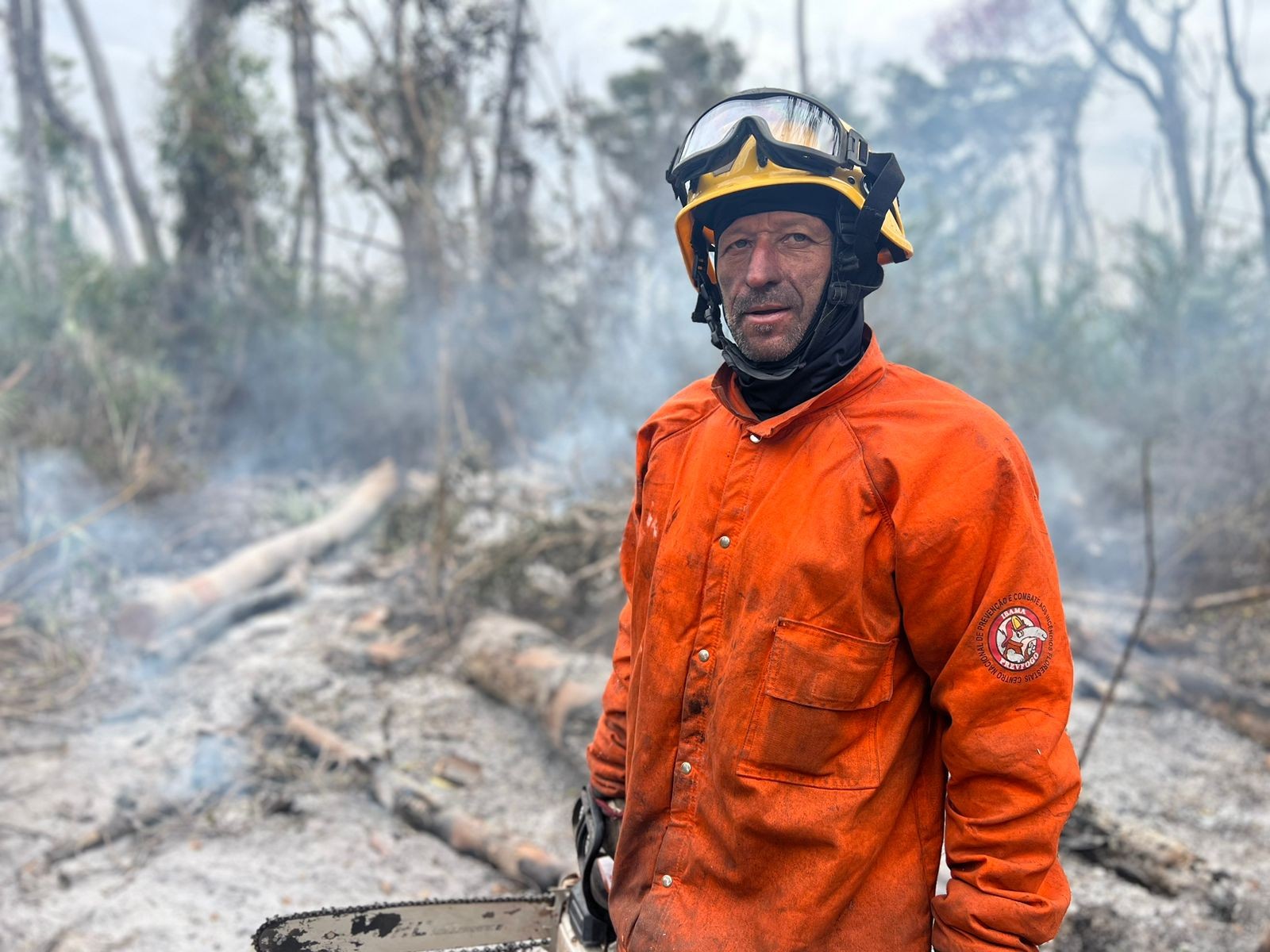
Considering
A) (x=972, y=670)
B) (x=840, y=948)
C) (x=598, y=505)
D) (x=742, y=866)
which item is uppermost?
(x=972, y=670)

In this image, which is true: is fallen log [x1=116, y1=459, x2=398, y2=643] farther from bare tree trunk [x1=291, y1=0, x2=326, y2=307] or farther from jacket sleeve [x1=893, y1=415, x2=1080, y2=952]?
jacket sleeve [x1=893, y1=415, x2=1080, y2=952]

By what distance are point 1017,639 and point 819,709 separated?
33cm

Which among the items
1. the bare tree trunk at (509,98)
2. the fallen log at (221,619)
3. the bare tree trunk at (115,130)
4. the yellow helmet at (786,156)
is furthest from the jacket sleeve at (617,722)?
the bare tree trunk at (115,130)

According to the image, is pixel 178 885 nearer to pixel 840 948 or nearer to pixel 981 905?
pixel 840 948

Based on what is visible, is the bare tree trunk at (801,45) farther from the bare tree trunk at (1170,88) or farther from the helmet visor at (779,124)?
the helmet visor at (779,124)

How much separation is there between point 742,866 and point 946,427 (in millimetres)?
824

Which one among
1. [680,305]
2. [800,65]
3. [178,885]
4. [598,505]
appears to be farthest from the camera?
[800,65]

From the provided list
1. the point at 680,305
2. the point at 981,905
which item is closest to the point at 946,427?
the point at 981,905

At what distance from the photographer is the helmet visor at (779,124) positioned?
1569 mm

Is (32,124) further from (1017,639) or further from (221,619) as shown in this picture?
(1017,639)

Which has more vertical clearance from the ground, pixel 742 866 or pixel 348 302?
pixel 348 302

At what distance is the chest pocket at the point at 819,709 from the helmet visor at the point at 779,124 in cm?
86

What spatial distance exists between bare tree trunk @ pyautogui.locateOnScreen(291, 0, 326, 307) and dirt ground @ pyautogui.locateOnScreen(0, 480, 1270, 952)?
677 cm

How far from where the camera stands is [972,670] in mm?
1372
